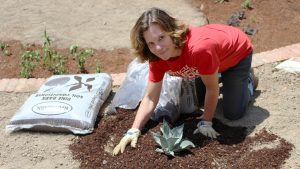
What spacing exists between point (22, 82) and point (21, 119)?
93 cm

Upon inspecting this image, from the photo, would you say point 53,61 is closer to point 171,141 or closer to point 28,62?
point 28,62

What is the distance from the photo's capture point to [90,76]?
4.90 meters

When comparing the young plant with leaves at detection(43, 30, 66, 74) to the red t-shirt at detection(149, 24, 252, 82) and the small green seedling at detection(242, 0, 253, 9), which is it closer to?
the red t-shirt at detection(149, 24, 252, 82)

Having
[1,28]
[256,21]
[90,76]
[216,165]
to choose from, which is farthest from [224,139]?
[1,28]

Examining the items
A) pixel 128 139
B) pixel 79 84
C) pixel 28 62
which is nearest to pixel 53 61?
pixel 28 62

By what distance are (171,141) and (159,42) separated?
72 centimetres

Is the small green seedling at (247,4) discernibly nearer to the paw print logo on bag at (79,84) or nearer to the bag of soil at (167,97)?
the bag of soil at (167,97)

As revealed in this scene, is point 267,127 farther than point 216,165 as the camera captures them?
Yes

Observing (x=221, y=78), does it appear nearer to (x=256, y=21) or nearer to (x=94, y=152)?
(x=94, y=152)

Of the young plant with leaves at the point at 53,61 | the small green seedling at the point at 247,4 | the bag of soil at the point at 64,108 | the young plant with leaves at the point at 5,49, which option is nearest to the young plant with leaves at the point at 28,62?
the young plant with leaves at the point at 53,61

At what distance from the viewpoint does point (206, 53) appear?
12.4 feet

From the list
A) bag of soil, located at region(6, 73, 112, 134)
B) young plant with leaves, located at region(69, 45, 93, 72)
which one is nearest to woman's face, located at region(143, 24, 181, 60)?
bag of soil, located at region(6, 73, 112, 134)

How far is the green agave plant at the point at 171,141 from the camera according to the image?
3.91 metres

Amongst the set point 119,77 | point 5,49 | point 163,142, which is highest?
point 163,142
